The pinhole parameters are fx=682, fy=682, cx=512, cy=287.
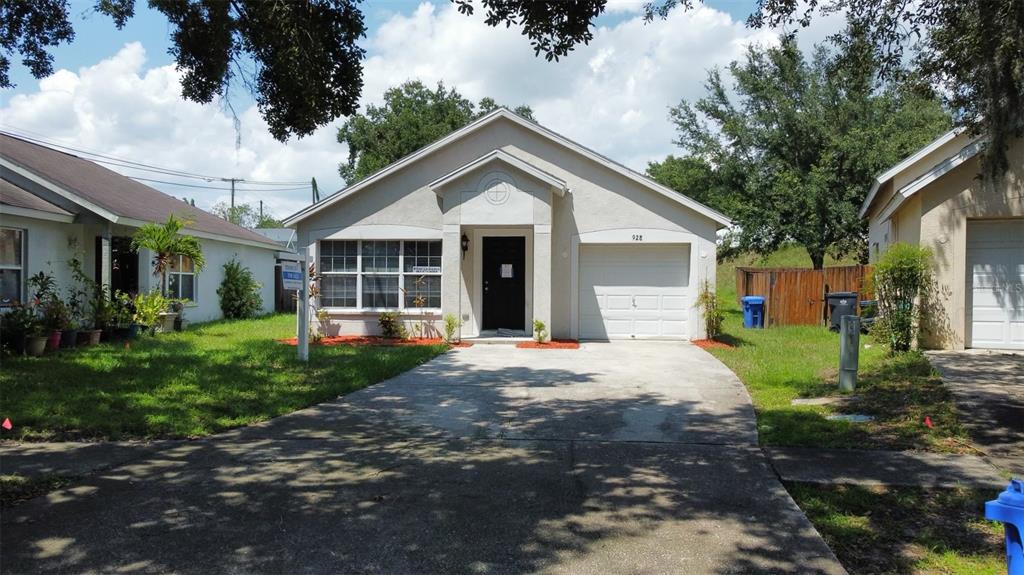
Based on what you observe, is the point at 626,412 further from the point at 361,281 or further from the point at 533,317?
the point at 361,281

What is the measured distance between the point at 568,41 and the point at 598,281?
9.39 metres

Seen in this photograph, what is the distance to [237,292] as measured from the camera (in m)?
21.4

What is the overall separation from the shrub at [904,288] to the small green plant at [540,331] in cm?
644

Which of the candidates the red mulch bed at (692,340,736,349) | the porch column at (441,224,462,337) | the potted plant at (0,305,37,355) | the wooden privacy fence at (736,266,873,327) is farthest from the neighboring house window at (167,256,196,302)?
the wooden privacy fence at (736,266,873,327)

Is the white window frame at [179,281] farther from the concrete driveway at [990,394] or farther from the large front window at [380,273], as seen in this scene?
the concrete driveway at [990,394]

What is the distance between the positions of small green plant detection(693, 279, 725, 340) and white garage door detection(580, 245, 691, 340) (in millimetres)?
432

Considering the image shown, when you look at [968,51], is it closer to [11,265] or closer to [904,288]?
[904,288]

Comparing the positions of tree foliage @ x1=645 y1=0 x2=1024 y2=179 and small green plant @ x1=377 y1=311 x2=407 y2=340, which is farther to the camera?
small green plant @ x1=377 y1=311 x2=407 y2=340

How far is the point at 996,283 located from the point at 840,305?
5.72m

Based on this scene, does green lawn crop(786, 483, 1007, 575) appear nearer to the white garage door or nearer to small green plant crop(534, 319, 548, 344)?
small green plant crop(534, 319, 548, 344)

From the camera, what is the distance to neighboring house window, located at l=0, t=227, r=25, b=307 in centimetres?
1302

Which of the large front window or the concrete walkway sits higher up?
the large front window

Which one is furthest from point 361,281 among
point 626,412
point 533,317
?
point 626,412

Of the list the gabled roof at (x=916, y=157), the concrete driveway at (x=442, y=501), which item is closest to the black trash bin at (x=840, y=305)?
the gabled roof at (x=916, y=157)
